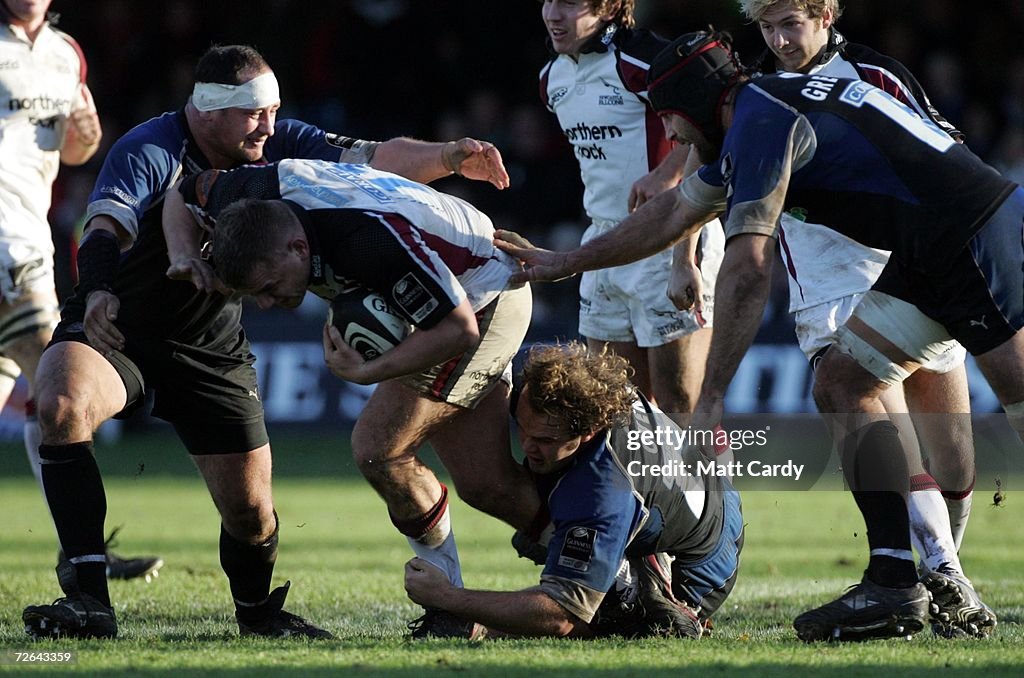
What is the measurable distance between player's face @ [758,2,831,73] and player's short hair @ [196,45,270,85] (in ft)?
6.73

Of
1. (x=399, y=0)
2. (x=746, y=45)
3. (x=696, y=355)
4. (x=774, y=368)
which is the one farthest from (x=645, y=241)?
(x=399, y=0)

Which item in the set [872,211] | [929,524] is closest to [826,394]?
[929,524]

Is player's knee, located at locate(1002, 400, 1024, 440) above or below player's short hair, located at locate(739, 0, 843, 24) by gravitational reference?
below

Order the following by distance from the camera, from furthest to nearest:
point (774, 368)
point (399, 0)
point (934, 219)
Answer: point (399, 0)
point (774, 368)
point (934, 219)

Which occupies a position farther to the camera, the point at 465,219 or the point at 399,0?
the point at 399,0

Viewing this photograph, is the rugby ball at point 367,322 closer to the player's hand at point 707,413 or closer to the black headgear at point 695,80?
the player's hand at point 707,413

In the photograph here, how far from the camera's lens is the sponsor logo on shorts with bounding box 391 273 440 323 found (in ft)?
14.1

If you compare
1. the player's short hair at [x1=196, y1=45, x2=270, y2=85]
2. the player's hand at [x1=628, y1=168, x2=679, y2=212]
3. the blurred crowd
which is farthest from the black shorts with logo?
the blurred crowd

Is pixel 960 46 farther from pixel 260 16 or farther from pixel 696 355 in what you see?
pixel 696 355

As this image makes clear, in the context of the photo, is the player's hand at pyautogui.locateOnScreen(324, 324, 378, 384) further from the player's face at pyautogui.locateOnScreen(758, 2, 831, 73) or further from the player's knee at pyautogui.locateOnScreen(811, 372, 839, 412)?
the player's face at pyautogui.locateOnScreen(758, 2, 831, 73)

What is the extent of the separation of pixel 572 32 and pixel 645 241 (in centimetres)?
168

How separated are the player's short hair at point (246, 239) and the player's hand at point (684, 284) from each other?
1933 millimetres

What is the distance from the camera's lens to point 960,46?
13.7 metres

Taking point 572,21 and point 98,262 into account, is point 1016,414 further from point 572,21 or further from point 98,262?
point 98,262
